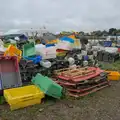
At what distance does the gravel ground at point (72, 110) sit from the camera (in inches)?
122

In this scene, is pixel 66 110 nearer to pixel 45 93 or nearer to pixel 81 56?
pixel 45 93

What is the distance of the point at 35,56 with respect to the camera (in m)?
5.55

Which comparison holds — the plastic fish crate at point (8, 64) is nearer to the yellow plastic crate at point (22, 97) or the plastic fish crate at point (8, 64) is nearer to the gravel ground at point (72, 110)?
the yellow plastic crate at point (22, 97)

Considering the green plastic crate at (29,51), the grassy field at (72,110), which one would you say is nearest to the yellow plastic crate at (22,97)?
the grassy field at (72,110)

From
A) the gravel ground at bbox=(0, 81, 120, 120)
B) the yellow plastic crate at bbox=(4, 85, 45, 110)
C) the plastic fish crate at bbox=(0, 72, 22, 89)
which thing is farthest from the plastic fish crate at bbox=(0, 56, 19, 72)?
the gravel ground at bbox=(0, 81, 120, 120)

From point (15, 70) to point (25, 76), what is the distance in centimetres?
65

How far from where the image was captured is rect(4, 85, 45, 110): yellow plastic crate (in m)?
3.27

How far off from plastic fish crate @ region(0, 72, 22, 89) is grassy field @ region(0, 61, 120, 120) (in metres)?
0.60

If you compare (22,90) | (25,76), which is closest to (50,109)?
(22,90)

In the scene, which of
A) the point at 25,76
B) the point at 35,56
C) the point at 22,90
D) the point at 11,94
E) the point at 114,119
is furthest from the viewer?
the point at 35,56

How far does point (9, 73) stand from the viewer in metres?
4.15

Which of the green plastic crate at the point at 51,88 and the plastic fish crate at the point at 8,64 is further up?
the plastic fish crate at the point at 8,64

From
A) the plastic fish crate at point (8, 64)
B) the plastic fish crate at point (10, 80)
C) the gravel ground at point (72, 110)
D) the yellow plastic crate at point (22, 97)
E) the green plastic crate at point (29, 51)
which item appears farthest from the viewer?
the green plastic crate at point (29, 51)

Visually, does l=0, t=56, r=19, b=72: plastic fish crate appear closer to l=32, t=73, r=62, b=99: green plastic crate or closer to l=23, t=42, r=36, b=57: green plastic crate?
l=32, t=73, r=62, b=99: green plastic crate
